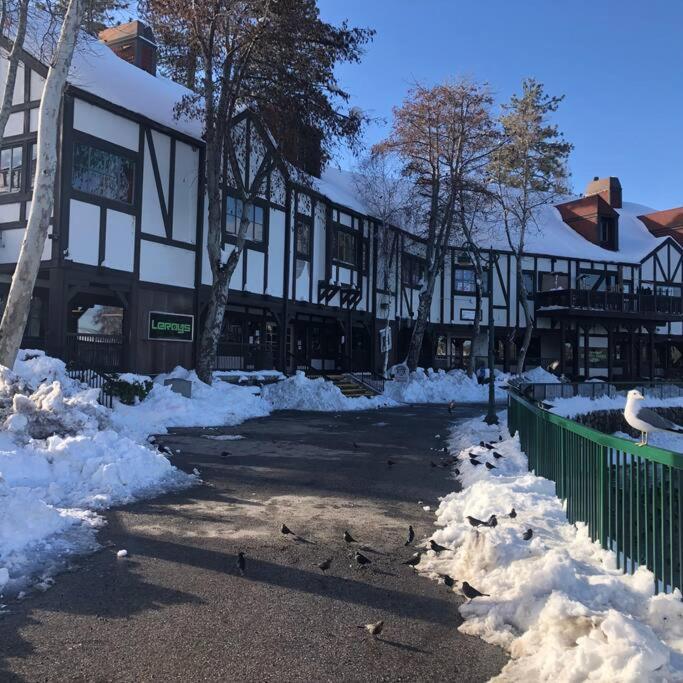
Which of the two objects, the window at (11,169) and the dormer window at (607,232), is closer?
the window at (11,169)

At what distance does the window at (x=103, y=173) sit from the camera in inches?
628

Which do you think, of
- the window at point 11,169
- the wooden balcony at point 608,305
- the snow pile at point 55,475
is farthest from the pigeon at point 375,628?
the wooden balcony at point 608,305

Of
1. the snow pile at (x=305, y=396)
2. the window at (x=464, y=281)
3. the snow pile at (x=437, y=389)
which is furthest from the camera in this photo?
the window at (x=464, y=281)

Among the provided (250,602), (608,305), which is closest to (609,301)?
(608,305)

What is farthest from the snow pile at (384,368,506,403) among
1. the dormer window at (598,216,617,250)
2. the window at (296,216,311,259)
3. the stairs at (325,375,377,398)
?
the dormer window at (598,216,617,250)

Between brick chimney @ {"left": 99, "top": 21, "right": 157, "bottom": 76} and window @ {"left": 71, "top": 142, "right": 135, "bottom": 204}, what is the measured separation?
28.8 feet

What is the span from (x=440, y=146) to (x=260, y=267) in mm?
11851

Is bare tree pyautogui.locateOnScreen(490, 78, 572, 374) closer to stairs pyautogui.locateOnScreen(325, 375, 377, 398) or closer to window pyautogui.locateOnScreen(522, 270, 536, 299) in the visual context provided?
window pyautogui.locateOnScreen(522, 270, 536, 299)

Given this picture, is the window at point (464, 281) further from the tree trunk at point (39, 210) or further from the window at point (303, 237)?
the tree trunk at point (39, 210)

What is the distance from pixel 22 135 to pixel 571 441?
1639 centimetres

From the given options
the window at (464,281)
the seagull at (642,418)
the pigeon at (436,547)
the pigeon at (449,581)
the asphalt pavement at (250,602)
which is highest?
the window at (464,281)

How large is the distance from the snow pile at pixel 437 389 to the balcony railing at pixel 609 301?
821 cm

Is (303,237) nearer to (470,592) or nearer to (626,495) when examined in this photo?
(626,495)

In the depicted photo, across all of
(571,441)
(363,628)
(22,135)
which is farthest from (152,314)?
(363,628)
